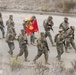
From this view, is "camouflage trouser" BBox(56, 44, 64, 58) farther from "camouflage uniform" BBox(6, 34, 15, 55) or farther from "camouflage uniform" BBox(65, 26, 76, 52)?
"camouflage uniform" BBox(6, 34, 15, 55)

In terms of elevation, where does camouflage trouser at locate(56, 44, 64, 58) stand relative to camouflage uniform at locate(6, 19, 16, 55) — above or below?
below

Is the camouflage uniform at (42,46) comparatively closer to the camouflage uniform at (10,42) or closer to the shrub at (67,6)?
the camouflage uniform at (10,42)

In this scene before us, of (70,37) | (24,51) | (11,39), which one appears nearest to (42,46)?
(24,51)

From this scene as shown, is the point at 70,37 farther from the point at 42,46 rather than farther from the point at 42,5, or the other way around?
the point at 42,5

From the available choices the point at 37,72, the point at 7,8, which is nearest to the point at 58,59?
the point at 37,72

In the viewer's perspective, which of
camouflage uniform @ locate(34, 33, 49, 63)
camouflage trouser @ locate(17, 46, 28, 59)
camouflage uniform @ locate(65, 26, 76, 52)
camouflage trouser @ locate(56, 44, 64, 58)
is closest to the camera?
camouflage uniform @ locate(34, 33, 49, 63)

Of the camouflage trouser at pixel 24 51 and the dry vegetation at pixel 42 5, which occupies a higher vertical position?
the dry vegetation at pixel 42 5

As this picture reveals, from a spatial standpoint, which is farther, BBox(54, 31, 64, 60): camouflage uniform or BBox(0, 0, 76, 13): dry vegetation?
BBox(0, 0, 76, 13): dry vegetation

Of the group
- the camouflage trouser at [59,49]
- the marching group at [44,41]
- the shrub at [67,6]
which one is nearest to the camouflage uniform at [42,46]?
the marching group at [44,41]

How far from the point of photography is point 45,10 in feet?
90.5

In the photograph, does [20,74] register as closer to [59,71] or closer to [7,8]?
[59,71]

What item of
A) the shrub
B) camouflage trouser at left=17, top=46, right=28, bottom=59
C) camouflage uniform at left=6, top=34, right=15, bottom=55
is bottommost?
camouflage trouser at left=17, top=46, right=28, bottom=59

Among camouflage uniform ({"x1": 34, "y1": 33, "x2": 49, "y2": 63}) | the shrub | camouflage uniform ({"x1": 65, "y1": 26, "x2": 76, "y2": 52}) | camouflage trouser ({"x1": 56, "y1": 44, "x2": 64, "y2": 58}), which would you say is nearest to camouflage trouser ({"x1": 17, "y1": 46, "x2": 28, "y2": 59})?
camouflage uniform ({"x1": 34, "y1": 33, "x2": 49, "y2": 63})

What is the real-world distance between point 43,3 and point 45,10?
0.97 meters
